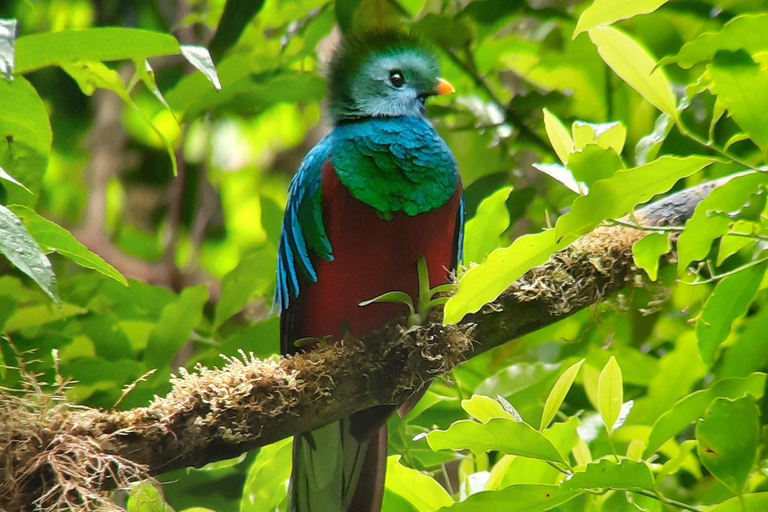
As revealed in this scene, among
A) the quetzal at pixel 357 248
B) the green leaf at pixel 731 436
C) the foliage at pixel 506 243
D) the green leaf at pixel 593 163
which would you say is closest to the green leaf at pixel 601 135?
the foliage at pixel 506 243

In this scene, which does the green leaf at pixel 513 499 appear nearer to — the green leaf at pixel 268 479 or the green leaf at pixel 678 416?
the green leaf at pixel 678 416

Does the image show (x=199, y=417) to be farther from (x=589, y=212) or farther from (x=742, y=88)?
(x=742, y=88)

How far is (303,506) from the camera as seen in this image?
8.40 feet

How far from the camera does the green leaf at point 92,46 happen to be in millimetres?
1798

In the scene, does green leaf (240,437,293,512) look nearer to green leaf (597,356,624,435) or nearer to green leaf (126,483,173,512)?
green leaf (126,483,173,512)

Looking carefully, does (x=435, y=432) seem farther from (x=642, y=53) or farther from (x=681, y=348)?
(x=681, y=348)

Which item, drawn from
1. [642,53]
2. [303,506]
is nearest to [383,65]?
[642,53]

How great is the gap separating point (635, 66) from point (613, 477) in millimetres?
869

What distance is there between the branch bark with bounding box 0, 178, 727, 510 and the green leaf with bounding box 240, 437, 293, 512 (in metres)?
0.34

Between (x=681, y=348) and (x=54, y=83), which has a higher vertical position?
(x=54, y=83)

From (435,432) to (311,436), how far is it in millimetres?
921

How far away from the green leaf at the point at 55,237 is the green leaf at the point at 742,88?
130 cm

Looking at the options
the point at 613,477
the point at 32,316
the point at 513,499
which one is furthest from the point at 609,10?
the point at 32,316

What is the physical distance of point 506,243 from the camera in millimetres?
2867
